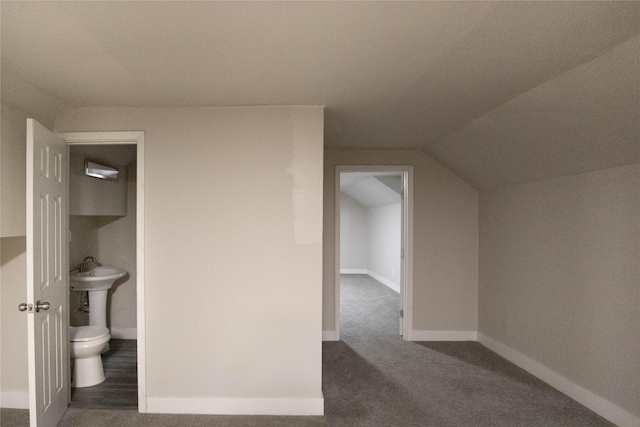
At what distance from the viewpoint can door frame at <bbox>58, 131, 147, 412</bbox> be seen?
282 cm

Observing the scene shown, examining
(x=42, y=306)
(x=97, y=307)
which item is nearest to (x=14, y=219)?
(x=42, y=306)

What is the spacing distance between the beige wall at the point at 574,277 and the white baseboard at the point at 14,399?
417 cm

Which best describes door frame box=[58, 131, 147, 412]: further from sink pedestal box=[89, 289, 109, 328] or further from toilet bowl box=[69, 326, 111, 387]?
sink pedestal box=[89, 289, 109, 328]

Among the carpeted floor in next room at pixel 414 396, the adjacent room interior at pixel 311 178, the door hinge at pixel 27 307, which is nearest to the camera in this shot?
the adjacent room interior at pixel 311 178

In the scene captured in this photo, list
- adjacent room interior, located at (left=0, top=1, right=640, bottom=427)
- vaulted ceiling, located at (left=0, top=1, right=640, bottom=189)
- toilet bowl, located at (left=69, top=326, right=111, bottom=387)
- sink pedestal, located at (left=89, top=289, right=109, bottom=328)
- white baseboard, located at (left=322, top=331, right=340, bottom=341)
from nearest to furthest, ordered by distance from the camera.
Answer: vaulted ceiling, located at (left=0, top=1, right=640, bottom=189) < adjacent room interior, located at (left=0, top=1, right=640, bottom=427) < toilet bowl, located at (left=69, top=326, right=111, bottom=387) < sink pedestal, located at (left=89, top=289, right=109, bottom=328) < white baseboard, located at (left=322, top=331, right=340, bottom=341)

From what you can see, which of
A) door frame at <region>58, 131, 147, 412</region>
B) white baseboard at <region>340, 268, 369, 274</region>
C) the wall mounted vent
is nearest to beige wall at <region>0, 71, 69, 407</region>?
door frame at <region>58, 131, 147, 412</region>

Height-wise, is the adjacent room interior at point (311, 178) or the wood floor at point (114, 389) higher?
the adjacent room interior at point (311, 178)

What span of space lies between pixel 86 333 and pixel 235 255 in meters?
1.56

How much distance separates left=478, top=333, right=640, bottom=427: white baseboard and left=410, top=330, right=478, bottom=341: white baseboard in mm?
271

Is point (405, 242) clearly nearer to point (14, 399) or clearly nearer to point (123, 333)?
point (123, 333)

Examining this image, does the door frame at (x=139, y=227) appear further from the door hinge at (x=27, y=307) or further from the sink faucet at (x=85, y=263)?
the sink faucet at (x=85, y=263)

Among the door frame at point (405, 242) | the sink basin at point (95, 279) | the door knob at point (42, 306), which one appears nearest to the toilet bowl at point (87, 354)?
the sink basin at point (95, 279)

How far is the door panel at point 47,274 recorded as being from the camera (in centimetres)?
232

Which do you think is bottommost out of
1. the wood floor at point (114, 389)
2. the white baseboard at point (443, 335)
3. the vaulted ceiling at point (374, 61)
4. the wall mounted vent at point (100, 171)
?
the wood floor at point (114, 389)
